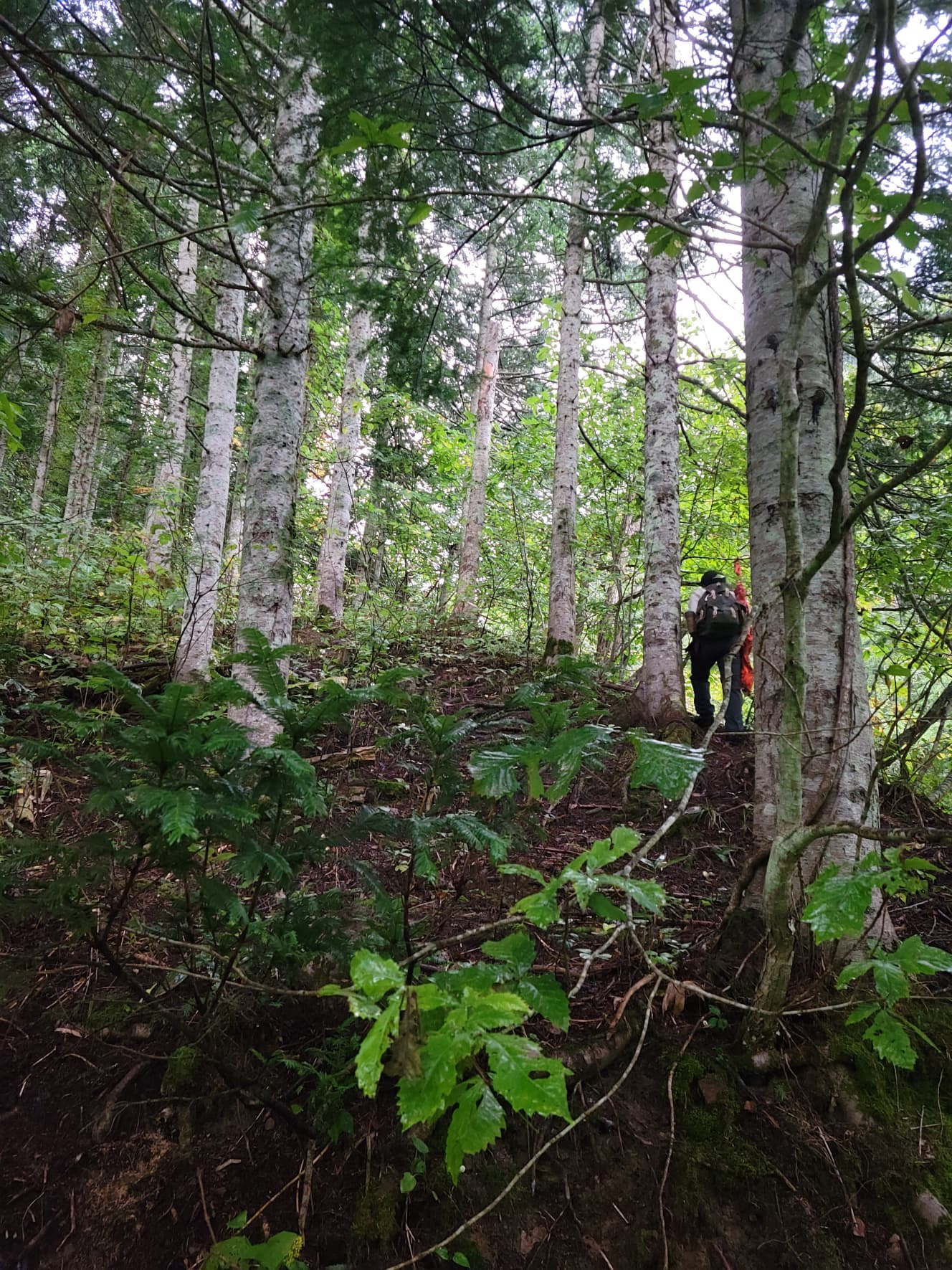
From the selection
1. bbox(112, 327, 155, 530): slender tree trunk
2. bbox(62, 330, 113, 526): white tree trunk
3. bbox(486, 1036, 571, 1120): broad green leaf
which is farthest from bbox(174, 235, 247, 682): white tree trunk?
bbox(486, 1036, 571, 1120): broad green leaf

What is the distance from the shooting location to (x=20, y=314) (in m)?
3.35

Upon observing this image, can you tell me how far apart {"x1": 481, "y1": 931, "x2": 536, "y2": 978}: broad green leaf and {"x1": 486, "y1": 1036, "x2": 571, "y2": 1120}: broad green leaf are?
37 centimetres

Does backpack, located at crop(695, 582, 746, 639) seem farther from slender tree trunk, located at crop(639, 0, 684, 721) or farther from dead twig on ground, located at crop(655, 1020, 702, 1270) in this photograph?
dead twig on ground, located at crop(655, 1020, 702, 1270)

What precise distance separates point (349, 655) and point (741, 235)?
579 centimetres

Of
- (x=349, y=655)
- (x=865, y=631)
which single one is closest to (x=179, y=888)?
(x=349, y=655)

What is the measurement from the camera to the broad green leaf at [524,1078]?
983 millimetres

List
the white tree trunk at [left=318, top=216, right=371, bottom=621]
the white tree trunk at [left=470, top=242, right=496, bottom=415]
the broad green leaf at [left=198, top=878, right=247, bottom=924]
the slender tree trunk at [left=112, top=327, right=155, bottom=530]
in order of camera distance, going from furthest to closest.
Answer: the white tree trunk at [left=470, top=242, right=496, bottom=415] → the slender tree trunk at [left=112, top=327, right=155, bottom=530] → the white tree trunk at [left=318, top=216, right=371, bottom=621] → the broad green leaf at [left=198, top=878, right=247, bottom=924]

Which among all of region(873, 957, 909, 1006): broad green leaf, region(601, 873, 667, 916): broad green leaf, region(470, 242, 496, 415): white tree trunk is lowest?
region(873, 957, 909, 1006): broad green leaf

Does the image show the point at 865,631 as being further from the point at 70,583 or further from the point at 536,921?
the point at 70,583

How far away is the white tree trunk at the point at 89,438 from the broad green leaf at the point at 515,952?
37.1ft

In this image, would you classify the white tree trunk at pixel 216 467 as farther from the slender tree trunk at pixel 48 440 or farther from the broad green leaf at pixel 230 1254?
the slender tree trunk at pixel 48 440

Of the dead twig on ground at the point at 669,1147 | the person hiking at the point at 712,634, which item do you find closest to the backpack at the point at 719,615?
the person hiking at the point at 712,634

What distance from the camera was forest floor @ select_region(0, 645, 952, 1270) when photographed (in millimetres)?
1635

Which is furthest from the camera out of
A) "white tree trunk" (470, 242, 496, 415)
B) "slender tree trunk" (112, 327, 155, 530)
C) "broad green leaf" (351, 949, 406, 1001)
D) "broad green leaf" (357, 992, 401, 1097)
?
"white tree trunk" (470, 242, 496, 415)
